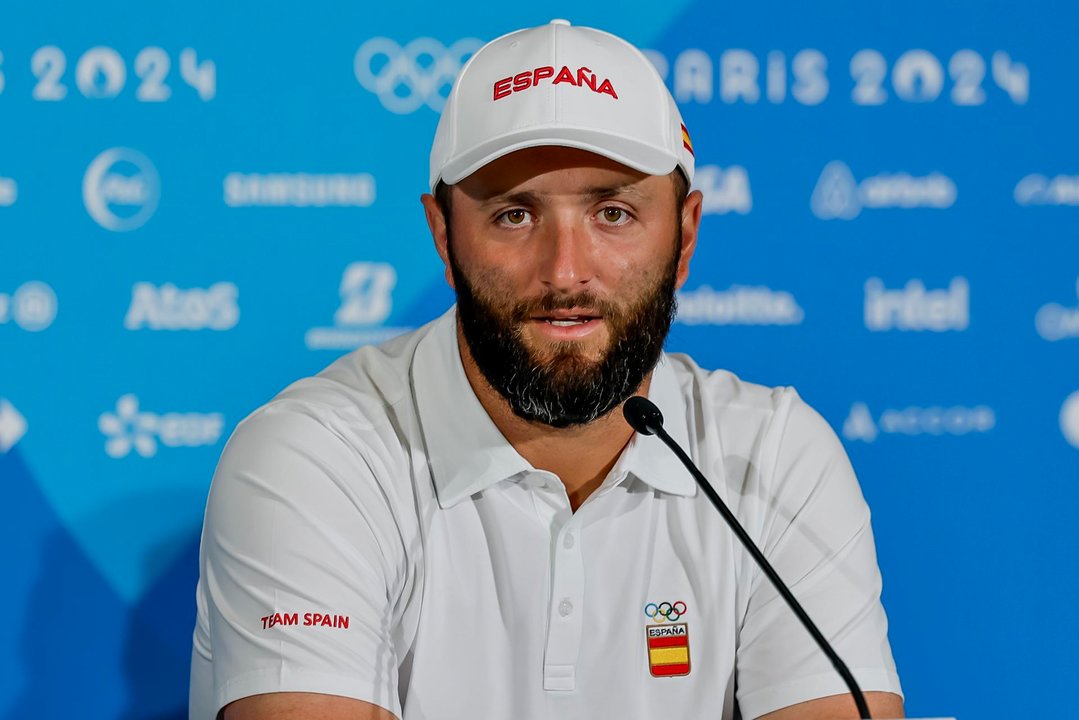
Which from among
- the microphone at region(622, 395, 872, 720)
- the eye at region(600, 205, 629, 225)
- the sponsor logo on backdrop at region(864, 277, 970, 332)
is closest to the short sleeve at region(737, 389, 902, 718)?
the microphone at region(622, 395, 872, 720)

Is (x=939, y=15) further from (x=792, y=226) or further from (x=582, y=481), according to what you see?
(x=582, y=481)

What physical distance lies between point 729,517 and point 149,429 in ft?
4.04

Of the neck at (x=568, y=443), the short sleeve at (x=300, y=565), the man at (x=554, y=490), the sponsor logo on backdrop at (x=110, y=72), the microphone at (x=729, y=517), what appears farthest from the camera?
the sponsor logo on backdrop at (x=110, y=72)

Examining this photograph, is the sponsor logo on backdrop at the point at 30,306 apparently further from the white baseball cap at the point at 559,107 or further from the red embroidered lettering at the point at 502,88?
the red embroidered lettering at the point at 502,88

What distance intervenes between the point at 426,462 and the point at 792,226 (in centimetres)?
90

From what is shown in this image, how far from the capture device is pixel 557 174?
1.43 meters

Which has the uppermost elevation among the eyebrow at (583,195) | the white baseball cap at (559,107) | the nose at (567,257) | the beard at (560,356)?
the white baseball cap at (559,107)

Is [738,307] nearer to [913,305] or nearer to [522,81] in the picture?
[913,305]

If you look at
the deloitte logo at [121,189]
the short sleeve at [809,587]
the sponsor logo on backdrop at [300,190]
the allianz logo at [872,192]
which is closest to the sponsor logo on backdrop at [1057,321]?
the allianz logo at [872,192]

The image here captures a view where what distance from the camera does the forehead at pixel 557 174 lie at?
1430 millimetres

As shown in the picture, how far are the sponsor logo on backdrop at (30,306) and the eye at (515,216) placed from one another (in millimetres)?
952

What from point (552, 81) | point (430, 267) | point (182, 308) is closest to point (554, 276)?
point (552, 81)

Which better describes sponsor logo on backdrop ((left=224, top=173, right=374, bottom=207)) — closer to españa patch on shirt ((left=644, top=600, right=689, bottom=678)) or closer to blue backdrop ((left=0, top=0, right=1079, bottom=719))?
blue backdrop ((left=0, top=0, right=1079, bottom=719))

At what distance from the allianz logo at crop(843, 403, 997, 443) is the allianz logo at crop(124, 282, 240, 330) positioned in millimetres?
1085
